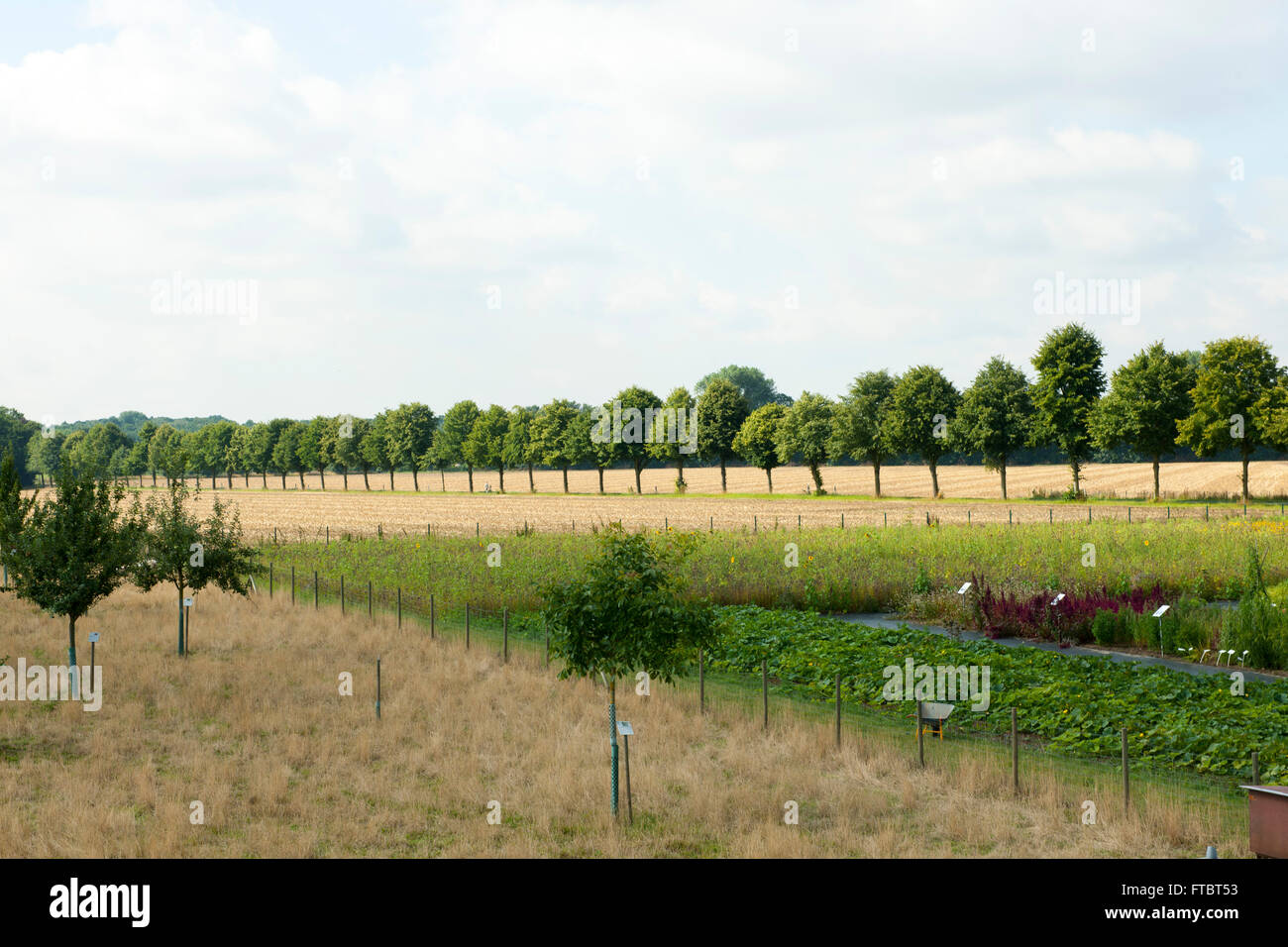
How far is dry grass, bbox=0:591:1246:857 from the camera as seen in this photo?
42.4ft

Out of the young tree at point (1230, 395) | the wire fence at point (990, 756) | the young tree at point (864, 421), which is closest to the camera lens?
the wire fence at point (990, 756)

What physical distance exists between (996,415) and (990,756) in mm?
74050

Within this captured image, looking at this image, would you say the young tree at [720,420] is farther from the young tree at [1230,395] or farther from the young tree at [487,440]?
the young tree at [1230,395]

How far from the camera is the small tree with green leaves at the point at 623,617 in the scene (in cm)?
1402

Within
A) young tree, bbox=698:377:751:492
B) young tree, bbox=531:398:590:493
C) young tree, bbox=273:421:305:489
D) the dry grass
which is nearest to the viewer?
the dry grass

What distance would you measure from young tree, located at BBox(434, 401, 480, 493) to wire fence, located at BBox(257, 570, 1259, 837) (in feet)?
383

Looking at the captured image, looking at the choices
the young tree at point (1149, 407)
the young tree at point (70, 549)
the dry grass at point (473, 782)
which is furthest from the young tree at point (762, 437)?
the young tree at point (70, 549)

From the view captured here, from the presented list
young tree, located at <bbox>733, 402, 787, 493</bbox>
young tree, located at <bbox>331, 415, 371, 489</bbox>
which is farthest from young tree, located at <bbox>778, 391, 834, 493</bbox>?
young tree, located at <bbox>331, 415, 371, 489</bbox>

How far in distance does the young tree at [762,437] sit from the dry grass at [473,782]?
3286 inches

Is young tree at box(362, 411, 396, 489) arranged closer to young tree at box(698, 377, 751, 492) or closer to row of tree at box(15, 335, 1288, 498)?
row of tree at box(15, 335, 1288, 498)

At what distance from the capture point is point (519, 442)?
132 meters

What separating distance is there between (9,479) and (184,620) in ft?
50.5
